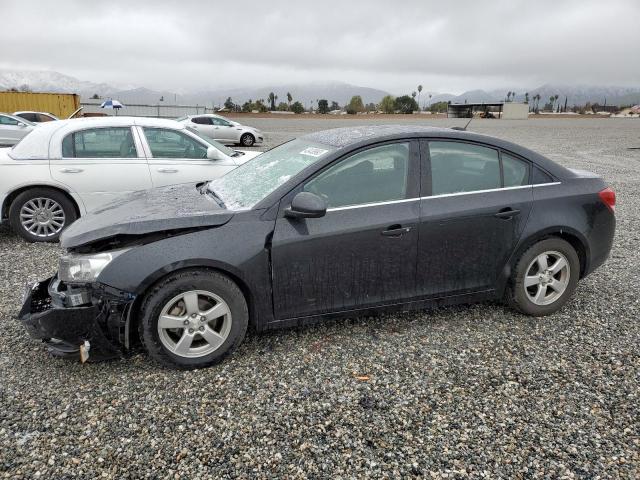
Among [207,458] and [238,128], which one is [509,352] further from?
[238,128]

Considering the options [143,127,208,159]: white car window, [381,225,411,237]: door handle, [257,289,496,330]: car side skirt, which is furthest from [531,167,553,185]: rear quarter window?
→ [143,127,208,159]: white car window

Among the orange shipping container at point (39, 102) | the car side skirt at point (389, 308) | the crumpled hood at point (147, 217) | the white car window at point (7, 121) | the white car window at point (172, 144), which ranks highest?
the orange shipping container at point (39, 102)

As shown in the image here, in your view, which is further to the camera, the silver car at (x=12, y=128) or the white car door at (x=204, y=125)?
the white car door at (x=204, y=125)

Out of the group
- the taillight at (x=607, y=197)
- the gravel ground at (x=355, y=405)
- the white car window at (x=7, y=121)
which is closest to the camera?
the gravel ground at (x=355, y=405)

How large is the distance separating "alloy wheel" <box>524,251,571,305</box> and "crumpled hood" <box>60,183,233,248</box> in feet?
8.09

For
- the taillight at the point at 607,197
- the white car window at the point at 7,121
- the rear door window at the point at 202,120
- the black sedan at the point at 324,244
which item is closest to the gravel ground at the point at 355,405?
the black sedan at the point at 324,244

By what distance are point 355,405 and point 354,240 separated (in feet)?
3.61

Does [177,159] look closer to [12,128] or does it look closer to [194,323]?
[194,323]

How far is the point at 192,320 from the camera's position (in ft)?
10.7

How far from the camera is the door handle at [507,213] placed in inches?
152

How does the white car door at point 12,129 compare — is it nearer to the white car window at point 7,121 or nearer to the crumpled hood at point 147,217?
the white car window at point 7,121

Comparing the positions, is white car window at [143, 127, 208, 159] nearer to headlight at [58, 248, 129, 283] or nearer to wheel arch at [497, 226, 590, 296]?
headlight at [58, 248, 129, 283]

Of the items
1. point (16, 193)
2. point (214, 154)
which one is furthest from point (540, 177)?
point (16, 193)

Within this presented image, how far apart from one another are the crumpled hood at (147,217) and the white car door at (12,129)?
56.5 feet
